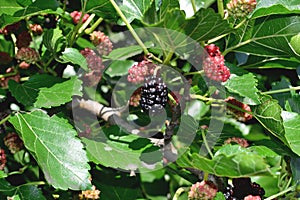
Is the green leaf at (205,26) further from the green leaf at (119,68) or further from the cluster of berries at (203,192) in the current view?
the green leaf at (119,68)

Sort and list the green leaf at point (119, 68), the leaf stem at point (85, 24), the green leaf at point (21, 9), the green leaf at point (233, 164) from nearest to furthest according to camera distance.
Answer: the green leaf at point (233, 164) → the green leaf at point (21, 9) → the leaf stem at point (85, 24) → the green leaf at point (119, 68)

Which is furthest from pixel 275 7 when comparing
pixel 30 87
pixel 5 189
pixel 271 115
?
pixel 5 189

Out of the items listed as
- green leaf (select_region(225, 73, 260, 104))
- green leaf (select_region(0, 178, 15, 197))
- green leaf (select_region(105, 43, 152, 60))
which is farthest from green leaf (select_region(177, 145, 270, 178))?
green leaf (select_region(0, 178, 15, 197))

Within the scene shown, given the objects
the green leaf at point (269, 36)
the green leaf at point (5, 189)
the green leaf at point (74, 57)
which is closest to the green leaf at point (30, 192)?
the green leaf at point (5, 189)

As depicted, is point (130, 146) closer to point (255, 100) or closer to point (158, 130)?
point (158, 130)

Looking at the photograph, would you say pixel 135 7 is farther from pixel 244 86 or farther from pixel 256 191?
pixel 256 191

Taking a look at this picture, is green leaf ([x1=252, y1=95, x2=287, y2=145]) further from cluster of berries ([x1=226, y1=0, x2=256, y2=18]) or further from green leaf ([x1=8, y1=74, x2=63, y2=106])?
green leaf ([x1=8, y1=74, x2=63, y2=106])

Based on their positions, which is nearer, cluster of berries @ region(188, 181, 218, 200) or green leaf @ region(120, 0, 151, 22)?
cluster of berries @ region(188, 181, 218, 200)
